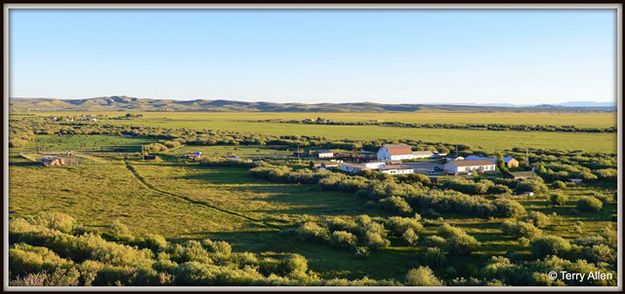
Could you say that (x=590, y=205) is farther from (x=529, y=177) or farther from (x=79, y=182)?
(x=79, y=182)

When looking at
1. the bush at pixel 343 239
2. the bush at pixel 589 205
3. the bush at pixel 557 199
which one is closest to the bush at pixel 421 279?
the bush at pixel 343 239

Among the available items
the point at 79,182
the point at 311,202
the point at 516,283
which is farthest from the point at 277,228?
the point at 79,182

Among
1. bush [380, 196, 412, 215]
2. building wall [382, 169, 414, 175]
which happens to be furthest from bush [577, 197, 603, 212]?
building wall [382, 169, 414, 175]

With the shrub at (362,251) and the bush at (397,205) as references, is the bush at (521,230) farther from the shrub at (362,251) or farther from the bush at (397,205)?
the shrub at (362,251)

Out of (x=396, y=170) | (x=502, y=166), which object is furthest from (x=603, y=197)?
Answer: (x=396, y=170)

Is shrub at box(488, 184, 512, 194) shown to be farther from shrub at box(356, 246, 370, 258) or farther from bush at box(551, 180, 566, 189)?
shrub at box(356, 246, 370, 258)

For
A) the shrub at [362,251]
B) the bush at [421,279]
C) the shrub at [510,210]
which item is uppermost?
the shrub at [510,210]

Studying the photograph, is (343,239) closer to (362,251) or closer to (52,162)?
(362,251)
